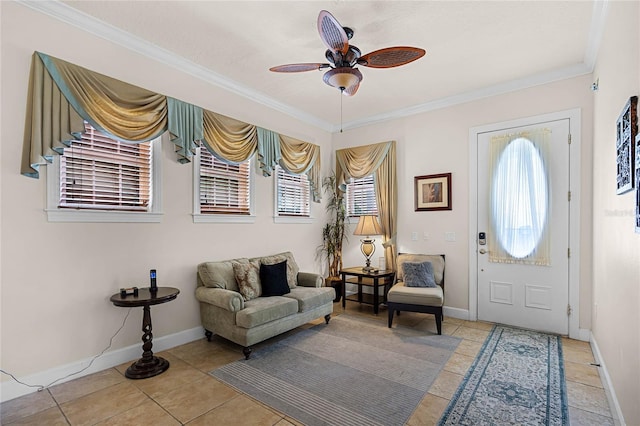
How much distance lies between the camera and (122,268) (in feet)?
9.81

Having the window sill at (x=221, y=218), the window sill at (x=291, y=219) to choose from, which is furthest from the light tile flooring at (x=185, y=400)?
the window sill at (x=291, y=219)

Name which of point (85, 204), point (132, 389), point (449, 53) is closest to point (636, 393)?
point (449, 53)

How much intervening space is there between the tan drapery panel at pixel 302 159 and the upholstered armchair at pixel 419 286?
5.94 ft

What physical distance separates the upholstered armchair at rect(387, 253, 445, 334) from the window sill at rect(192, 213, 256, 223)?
2.08 meters

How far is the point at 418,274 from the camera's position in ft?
13.5

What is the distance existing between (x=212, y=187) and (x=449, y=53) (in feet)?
9.98

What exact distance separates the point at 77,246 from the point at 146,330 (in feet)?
3.12

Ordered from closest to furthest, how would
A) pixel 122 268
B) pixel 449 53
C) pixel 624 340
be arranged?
1. pixel 624 340
2. pixel 122 268
3. pixel 449 53

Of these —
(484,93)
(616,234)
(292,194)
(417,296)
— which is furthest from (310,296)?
(484,93)

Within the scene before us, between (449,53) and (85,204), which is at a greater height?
(449,53)

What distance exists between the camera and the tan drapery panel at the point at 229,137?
3.62 metres

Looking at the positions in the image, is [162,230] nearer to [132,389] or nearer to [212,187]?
[212,187]

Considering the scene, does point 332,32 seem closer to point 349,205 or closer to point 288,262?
point 288,262

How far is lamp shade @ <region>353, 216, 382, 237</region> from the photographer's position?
4820 mm
